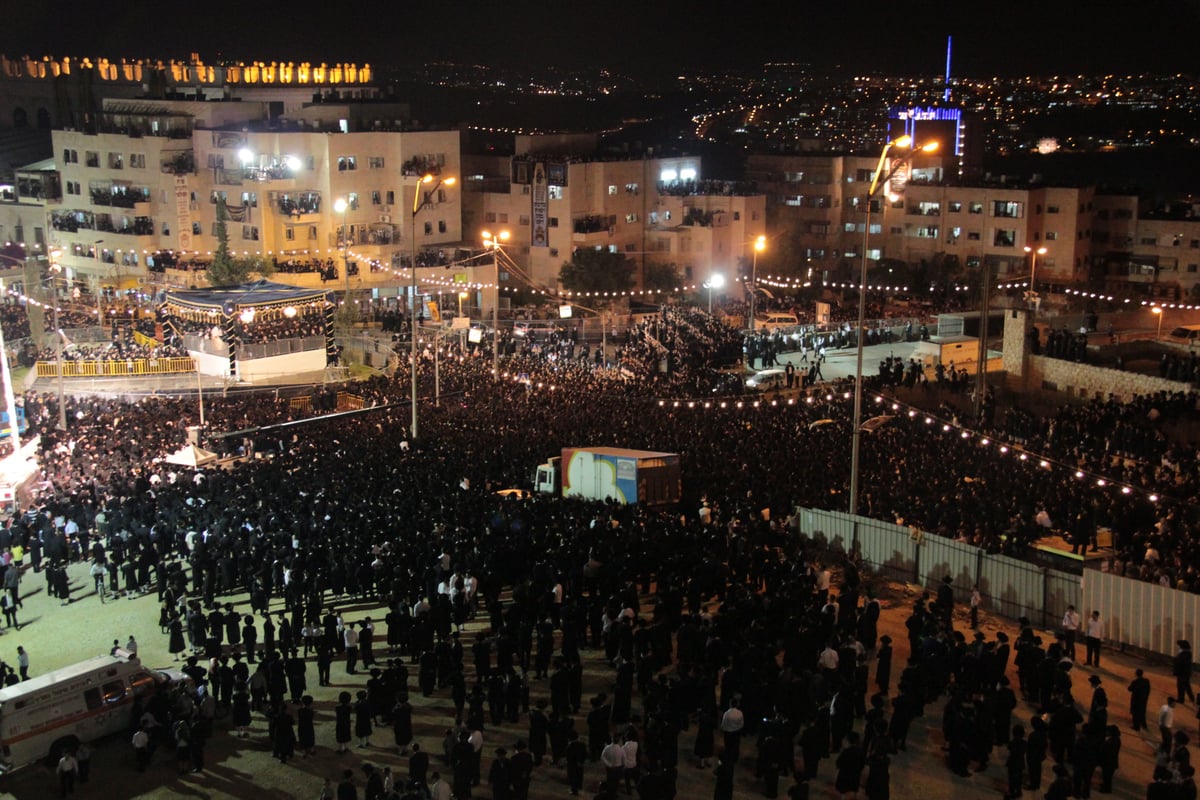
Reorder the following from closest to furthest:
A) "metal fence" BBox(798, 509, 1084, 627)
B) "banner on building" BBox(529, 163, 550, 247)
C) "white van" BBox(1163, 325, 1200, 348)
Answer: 1. "metal fence" BBox(798, 509, 1084, 627)
2. "white van" BBox(1163, 325, 1200, 348)
3. "banner on building" BBox(529, 163, 550, 247)

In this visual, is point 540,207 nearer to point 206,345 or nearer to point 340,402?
point 206,345

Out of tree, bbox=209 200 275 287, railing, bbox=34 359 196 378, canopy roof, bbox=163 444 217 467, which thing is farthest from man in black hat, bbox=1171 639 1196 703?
tree, bbox=209 200 275 287

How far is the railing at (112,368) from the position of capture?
36562mm

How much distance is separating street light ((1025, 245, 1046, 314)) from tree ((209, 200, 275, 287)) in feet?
94.7

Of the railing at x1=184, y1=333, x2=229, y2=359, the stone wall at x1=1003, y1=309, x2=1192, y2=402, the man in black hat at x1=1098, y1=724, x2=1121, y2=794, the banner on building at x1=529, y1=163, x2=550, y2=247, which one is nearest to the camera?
the man in black hat at x1=1098, y1=724, x2=1121, y2=794

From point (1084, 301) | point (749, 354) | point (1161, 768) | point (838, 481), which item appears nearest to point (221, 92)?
point (749, 354)

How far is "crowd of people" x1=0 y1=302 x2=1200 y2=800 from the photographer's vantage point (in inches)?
547

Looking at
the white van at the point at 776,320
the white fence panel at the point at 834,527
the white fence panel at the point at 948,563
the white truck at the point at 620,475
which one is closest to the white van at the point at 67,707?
the white truck at the point at 620,475

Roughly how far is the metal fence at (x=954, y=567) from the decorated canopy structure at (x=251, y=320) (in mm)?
21662

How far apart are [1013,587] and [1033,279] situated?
118ft

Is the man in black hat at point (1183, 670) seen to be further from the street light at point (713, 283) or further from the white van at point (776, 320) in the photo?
the street light at point (713, 283)

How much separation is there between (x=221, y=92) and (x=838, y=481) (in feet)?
157

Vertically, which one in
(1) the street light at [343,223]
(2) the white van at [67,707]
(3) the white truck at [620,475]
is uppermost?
(1) the street light at [343,223]

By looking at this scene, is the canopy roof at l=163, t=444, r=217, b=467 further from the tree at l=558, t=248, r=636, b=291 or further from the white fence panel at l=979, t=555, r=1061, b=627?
the tree at l=558, t=248, r=636, b=291
